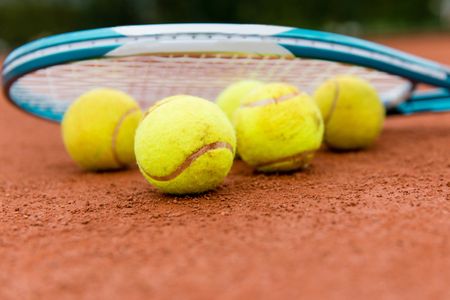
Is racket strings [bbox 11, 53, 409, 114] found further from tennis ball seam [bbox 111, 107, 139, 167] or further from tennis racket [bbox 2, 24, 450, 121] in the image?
tennis ball seam [bbox 111, 107, 139, 167]

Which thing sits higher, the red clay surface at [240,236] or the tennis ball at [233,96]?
the tennis ball at [233,96]

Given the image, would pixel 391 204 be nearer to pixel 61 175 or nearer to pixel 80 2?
pixel 61 175

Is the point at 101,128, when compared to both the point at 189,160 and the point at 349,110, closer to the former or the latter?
the point at 189,160

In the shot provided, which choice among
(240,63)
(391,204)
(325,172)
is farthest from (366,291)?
(240,63)

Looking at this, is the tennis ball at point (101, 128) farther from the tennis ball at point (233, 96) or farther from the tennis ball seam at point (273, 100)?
the tennis ball seam at point (273, 100)

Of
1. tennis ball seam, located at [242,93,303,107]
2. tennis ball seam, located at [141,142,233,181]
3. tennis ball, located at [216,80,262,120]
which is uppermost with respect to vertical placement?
tennis ball seam, located at [242,93,303,107]

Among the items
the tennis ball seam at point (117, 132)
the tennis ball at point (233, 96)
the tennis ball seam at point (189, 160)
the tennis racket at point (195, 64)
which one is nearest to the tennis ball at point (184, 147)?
the tennis ball seam at point (189, 160)

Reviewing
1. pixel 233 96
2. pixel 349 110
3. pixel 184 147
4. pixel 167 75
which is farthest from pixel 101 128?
pixel 349 110

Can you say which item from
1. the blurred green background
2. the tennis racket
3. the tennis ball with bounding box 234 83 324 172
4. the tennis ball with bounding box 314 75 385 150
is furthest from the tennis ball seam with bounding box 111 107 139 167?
the blurred green background
